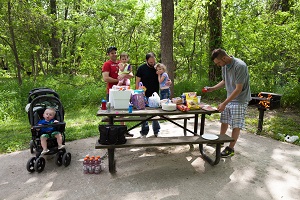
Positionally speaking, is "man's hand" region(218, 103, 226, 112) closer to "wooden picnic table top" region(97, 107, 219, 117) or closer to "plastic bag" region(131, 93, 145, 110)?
"wooden picnic table top" region(97, 107, 219, 117)

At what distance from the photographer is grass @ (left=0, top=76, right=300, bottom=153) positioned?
17.0ft

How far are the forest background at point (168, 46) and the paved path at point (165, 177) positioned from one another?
165 centimetres

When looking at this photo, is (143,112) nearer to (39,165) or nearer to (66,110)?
(39,165)

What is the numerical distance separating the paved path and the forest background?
5.40ft

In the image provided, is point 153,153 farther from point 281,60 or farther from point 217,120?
point 281,60

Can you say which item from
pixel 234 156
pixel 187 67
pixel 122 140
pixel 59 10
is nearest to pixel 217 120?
pixel 234 156

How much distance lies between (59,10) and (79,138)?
48.5 ft

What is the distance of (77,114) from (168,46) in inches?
142

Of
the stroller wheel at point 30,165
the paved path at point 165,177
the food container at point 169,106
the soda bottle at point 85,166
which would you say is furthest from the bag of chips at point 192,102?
the stroller wheel at point 30,165

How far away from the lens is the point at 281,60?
26.1 ft

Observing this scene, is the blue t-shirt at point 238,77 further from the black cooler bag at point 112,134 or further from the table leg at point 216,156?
the black cooler bag at point 112,134

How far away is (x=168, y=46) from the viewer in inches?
280

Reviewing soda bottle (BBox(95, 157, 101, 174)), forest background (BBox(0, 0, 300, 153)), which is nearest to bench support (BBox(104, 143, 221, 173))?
soda bottle (BBox(95, 157, 101, 174))

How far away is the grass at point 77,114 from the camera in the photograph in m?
5.19
